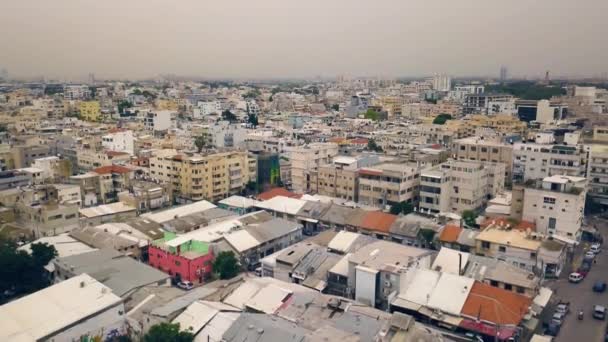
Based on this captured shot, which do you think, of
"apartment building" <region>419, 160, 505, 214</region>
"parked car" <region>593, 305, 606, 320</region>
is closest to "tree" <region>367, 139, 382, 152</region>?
"apartment building" <region>419, 160, 505, 214</region>

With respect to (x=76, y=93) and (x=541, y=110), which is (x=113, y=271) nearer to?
(x=541, y=110)

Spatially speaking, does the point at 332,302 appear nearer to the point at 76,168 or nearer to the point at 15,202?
the point at 15,202

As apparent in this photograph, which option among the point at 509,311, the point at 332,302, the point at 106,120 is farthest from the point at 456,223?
the point at 106,120

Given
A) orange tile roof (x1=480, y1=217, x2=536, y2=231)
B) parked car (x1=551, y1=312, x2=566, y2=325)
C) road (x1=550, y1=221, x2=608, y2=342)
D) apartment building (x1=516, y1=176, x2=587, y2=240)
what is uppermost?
apartment building (x1=516, y1=176, x2=587, y2=240)

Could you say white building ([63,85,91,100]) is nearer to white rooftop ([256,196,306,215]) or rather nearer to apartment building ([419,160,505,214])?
white rooftop ([256,196,306,215])

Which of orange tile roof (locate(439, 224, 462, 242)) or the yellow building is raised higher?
the yellow building

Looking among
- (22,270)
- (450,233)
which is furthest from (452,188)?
(22,270)

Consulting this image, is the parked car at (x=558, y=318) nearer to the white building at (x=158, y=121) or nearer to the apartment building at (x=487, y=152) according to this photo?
the apartment building at (x=487, y=152)
